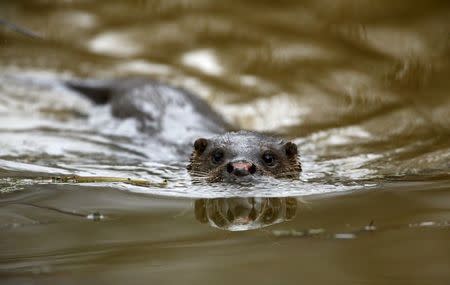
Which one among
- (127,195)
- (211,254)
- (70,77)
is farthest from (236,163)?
(70,77)

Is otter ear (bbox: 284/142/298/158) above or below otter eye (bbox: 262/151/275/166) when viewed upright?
above

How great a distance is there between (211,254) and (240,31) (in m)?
5.53

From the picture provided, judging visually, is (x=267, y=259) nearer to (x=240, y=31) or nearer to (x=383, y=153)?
(x=383, y=153)

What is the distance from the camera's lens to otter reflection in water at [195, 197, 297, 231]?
8.04 ft

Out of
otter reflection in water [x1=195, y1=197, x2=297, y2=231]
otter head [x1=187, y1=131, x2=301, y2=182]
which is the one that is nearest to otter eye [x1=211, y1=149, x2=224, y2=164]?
otter head [x1=187, y1=131, x2=301, y2=182]

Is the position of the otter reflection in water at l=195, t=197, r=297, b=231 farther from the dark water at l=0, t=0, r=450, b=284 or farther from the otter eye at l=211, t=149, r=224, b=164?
the otter eye at l=211, t=149, r=224, b=164

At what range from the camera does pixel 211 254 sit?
6.86ft

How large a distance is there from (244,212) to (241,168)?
605 millimetres

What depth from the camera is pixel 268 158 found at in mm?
3746

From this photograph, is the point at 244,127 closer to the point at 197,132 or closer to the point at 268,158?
the point at 197,132

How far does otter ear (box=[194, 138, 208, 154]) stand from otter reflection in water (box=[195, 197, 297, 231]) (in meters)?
1.07

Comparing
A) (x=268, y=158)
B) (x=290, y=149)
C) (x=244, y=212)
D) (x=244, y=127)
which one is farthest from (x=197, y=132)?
(x=244, y=212)

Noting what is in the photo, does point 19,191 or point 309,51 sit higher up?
point 309,51

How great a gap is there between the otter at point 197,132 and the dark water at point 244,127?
94mm
